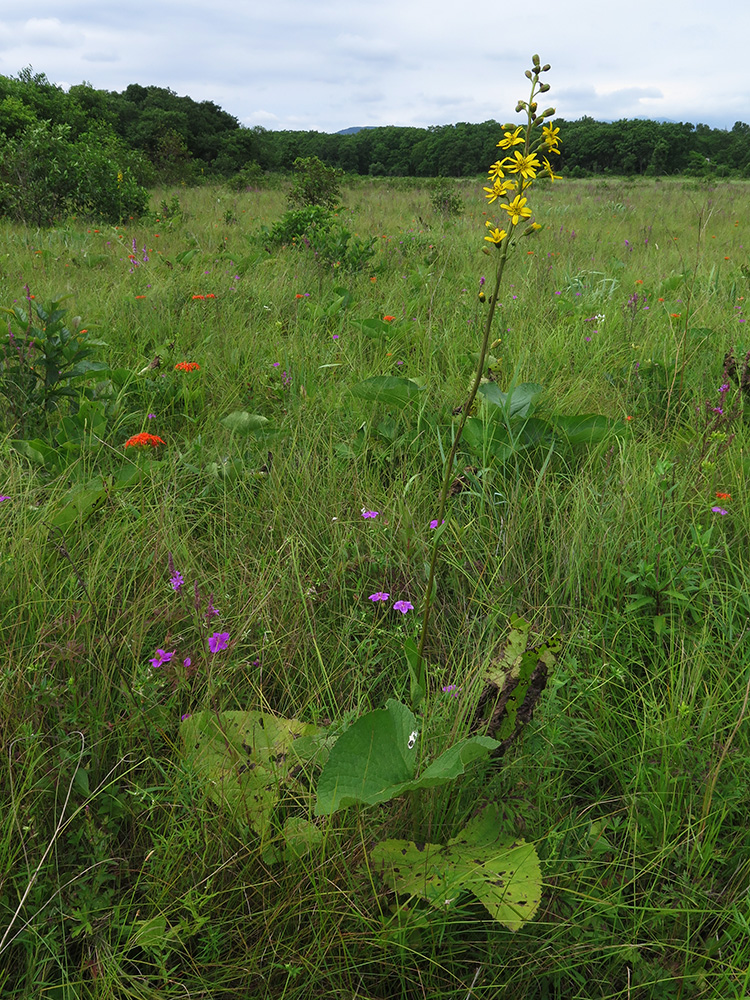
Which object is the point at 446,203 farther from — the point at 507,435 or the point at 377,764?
the point at 377,764

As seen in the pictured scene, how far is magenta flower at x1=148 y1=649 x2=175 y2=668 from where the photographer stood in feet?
4.25

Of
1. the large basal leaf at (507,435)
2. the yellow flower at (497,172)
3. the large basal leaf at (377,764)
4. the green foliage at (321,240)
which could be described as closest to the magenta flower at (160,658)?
the large basal leaf at (377,764)

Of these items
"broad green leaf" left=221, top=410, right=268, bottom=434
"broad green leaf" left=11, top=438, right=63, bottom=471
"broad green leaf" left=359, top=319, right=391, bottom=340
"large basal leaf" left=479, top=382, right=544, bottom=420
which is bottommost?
"broad green leaf" left=11, top=438, right=63, bottom=471

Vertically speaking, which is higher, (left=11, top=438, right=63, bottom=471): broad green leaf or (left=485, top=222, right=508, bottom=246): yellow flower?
(left=485, top=222, right=508, bottom=246): yellow flower

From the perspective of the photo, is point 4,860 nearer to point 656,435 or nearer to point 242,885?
point 242,885

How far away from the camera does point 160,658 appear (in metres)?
1.36

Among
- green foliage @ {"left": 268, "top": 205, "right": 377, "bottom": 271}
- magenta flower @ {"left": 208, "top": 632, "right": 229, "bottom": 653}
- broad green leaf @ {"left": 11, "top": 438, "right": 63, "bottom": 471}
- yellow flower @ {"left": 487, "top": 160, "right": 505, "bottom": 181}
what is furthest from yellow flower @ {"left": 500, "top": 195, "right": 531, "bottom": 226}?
green foliage @ {"left": 268, "top": 205, "right": 377, "bottom": 271}

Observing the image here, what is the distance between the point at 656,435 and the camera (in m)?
2.47

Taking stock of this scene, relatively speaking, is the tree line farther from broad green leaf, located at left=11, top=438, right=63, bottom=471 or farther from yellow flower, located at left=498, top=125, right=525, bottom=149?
yellow flower, located at left=498, top=125, right=525, bottom=149

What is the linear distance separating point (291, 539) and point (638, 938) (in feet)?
3.83

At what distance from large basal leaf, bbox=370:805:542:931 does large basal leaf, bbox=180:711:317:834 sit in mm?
220

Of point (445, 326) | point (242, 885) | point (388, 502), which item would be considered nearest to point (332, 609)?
point (388, 502)

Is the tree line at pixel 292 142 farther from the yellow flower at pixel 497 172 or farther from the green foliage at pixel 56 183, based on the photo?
the yellow flower at pixel 497 172

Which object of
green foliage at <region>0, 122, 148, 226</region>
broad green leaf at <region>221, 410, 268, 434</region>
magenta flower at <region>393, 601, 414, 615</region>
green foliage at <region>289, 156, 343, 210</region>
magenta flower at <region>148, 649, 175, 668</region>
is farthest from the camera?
green foliage at <region>289, 156, 343, 210</region>
